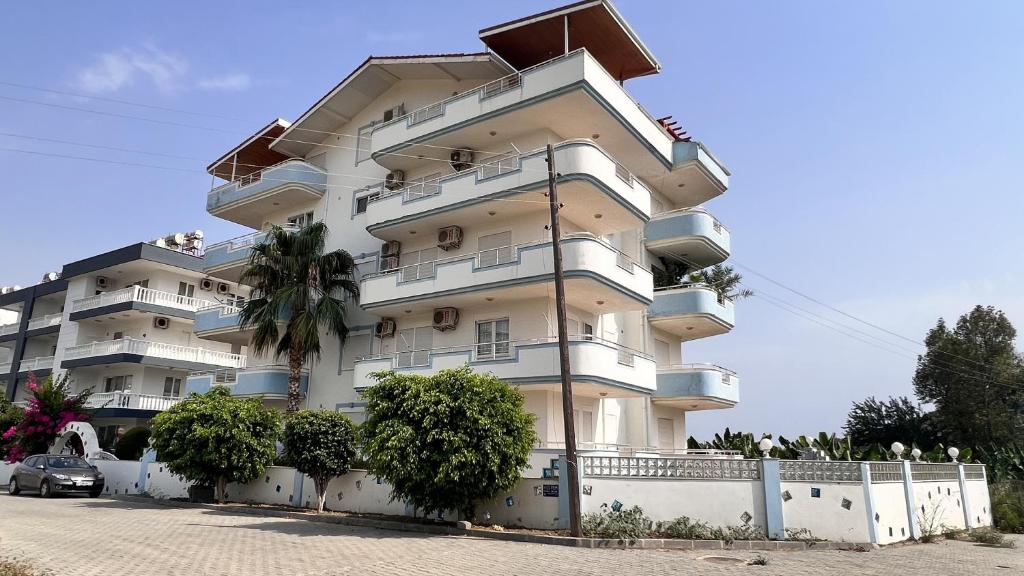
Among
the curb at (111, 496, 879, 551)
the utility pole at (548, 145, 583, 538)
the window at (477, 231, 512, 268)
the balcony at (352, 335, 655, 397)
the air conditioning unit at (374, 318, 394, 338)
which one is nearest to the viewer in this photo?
the curb at (111, 496, 879, 551)

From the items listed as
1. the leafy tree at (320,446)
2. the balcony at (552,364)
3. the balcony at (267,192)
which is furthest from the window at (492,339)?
the balcony at (267,192)

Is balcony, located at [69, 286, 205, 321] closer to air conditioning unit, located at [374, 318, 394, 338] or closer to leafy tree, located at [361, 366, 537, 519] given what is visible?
air conditioning unit, located at [374, 318, 394, 338]

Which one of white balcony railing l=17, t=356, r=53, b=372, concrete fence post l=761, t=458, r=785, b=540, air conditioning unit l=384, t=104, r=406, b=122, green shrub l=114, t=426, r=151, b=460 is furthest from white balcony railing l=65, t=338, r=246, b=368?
concrete fence post l=761, t=458, r=785, b=540

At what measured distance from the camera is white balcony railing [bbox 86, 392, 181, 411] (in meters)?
38.2

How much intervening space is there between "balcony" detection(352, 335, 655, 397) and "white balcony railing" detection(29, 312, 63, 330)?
111 ft

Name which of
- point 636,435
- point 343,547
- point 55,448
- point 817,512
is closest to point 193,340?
point 55,448

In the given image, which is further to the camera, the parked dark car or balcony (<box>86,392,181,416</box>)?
balcony (<box>86,392,181,416</box>)

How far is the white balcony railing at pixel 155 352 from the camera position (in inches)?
1559

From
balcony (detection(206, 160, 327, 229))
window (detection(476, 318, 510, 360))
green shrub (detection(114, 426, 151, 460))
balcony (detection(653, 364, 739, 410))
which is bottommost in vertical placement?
green shrub (detection(114, 426, 151, 460))

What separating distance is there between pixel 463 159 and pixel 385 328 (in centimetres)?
735

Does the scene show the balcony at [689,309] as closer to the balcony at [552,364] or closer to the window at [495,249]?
the balcony at [552,364]

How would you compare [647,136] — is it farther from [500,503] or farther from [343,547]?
[343,547]

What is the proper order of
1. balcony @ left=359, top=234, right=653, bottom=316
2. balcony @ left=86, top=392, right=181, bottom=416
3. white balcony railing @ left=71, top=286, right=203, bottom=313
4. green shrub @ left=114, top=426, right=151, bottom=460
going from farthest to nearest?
white balcony railing @ left=71, top=286, right=203, bottom=313, balcony @ left=86, top=392, right=181, bottom=416, green shrub @ left=114, top=426, right=151, bottom=460, balcony @ left=359, top=234, right=653, bottom=316

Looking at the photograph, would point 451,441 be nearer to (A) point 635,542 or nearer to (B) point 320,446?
(A) point 635,542
